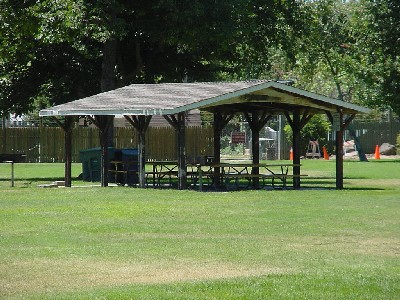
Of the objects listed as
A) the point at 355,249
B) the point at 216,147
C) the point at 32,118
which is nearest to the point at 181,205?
the point at 355,249

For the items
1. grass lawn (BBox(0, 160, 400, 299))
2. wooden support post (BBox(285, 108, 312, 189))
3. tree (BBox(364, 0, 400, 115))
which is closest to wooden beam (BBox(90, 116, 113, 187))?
grass lawn (BBox(0, 160, 400, 299))

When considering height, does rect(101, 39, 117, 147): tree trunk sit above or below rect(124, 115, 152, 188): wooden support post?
above

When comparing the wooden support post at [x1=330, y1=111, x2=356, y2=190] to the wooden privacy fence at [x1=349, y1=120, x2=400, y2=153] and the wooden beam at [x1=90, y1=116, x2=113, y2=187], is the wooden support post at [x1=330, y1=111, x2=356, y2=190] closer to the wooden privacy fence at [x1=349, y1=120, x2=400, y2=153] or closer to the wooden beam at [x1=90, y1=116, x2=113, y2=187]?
the wooden beam at [x1=90, y1=116, x2=113, y2=187]

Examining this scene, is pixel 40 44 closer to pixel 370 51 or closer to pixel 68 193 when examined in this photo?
pixel 68 193

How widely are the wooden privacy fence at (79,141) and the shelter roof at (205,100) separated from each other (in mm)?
23936

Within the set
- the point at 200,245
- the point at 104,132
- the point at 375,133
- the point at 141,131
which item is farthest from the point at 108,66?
the point at 375,133

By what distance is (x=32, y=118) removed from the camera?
2726 inches

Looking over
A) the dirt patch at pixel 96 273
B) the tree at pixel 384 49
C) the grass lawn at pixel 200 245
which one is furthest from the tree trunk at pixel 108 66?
the dirt patch at pixel 96 273

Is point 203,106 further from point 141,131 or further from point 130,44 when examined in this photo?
point 130,44

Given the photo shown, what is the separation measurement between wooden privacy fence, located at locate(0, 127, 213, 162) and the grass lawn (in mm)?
28797

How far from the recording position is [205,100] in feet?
94.4

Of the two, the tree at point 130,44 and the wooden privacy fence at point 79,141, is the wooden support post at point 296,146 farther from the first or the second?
the wooden privacy fence at point 79,141

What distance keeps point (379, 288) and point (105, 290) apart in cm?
306

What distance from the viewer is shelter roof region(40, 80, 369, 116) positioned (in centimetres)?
2897
